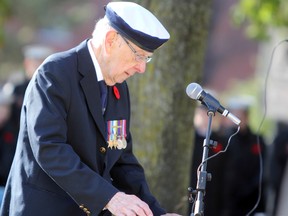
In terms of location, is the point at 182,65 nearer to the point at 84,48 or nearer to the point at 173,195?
the point at 173,195

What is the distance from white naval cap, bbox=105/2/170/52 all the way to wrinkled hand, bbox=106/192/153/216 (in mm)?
771

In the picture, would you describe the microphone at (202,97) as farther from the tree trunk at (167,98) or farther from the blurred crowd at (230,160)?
the blurred crowd at (230,160)

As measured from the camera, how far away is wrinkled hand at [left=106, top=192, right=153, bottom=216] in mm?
3873

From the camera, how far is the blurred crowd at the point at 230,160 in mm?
9156

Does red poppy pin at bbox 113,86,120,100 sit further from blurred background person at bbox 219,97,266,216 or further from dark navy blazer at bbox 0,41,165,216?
blurred background person at bbox 219,97,266,216

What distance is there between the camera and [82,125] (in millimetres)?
4051

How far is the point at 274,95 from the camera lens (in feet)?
102

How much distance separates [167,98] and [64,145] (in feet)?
6.89

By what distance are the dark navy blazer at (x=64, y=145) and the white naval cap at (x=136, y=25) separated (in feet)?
0.85

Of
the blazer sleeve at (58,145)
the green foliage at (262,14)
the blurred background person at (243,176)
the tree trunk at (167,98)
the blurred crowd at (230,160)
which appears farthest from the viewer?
the blurred background person at (243,176)

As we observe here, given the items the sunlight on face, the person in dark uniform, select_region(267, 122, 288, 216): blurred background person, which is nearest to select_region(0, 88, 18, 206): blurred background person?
select_region(267, 122, 288, 216): blurred background person

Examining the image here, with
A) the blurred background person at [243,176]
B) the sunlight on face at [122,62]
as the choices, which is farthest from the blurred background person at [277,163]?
the sunlight on face at [122,62]

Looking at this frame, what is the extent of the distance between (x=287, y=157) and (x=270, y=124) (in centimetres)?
1137

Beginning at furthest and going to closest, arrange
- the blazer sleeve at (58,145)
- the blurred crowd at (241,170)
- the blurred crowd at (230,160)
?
the blurred crowd at (241,170) < the blurred crowd at (230,160) < the blazer sleeve at (58,145)
